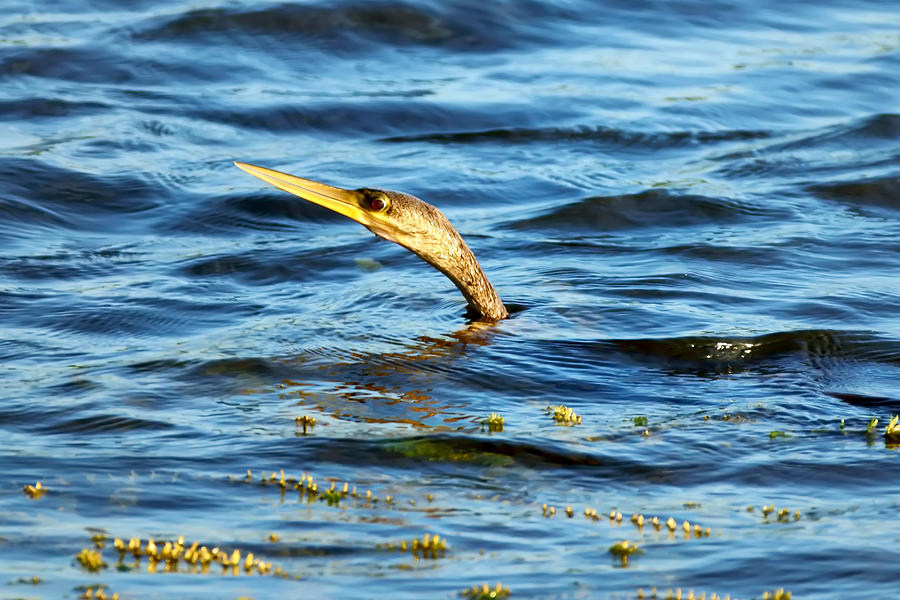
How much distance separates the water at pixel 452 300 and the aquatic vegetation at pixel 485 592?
89 millimetres

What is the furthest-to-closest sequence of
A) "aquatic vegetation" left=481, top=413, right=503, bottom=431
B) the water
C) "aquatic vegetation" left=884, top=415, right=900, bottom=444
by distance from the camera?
"aquatic vegetation" left=481, top=413, right=503, bottom=431
"aquatic vegetation" left=884, top=415, right=900, bottom=444
the water

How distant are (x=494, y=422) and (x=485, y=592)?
1704 mm

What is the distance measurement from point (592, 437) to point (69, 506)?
225 cm

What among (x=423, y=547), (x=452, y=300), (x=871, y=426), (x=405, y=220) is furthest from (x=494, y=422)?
(x=452, y=300)

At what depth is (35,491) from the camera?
5129 millimetres

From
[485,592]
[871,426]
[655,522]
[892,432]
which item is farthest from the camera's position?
[871,426]

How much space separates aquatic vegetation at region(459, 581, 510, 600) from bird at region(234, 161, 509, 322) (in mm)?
3358

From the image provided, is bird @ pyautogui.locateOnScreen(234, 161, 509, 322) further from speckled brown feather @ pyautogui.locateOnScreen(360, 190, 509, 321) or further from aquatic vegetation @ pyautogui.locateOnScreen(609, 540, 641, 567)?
aquatic vegetation @ pyautogui.locateOnScreen(609, 540, 641, 567)

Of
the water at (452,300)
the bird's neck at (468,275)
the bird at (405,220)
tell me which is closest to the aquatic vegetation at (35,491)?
the water at (452,300)

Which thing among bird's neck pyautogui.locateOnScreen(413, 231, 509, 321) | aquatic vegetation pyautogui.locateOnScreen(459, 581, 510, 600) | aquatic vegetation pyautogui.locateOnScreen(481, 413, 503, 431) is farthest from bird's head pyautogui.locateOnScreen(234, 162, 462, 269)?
aquatic vegetation pyautogui.locateOnScreen(459, 581, 510, 600)

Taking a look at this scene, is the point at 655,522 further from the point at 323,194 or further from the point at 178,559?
the point at 323,194

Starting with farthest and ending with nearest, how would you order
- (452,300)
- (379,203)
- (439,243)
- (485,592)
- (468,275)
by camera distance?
(452,300)
(468,275)
(439,243)
(379,203)
(485,592)

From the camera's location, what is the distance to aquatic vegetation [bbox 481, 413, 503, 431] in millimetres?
6035

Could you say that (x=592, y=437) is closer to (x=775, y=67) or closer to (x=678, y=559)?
(x=678, y=559)
